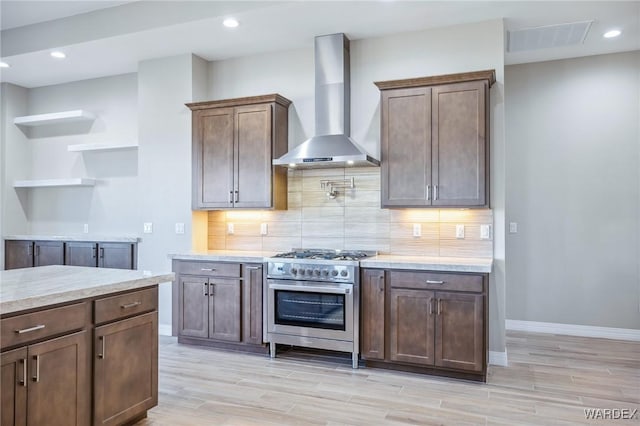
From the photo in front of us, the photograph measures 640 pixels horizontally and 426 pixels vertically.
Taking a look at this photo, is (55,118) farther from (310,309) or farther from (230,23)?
(310,309)

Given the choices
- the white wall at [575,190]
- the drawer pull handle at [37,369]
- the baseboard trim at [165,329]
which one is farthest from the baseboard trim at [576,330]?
the drawer pull handle at [37,369]

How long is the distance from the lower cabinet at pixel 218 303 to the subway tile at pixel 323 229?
2.32 ft

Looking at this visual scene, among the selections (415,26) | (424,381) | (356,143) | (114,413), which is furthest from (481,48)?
(114,413)

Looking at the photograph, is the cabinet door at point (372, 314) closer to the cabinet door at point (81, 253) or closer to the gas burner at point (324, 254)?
the gas burner at point (324, 254)

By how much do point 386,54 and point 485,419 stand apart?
320 cm

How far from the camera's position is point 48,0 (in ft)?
13.3

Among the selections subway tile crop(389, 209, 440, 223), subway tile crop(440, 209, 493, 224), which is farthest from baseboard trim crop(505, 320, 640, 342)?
subway tile crop(389, 209, 440, 223)

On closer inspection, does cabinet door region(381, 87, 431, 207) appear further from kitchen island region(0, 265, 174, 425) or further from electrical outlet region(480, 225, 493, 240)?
kitchen island region(0, 265, 174, 425)

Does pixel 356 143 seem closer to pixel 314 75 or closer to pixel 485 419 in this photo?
pixel 314 75

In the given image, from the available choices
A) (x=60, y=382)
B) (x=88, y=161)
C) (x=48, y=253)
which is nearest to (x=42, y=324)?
(x=60, y=382)

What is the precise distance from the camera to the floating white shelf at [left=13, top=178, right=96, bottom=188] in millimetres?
5363

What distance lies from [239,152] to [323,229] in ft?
3.76

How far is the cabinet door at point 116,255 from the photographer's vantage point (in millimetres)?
4879

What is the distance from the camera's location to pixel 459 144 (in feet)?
12.0
